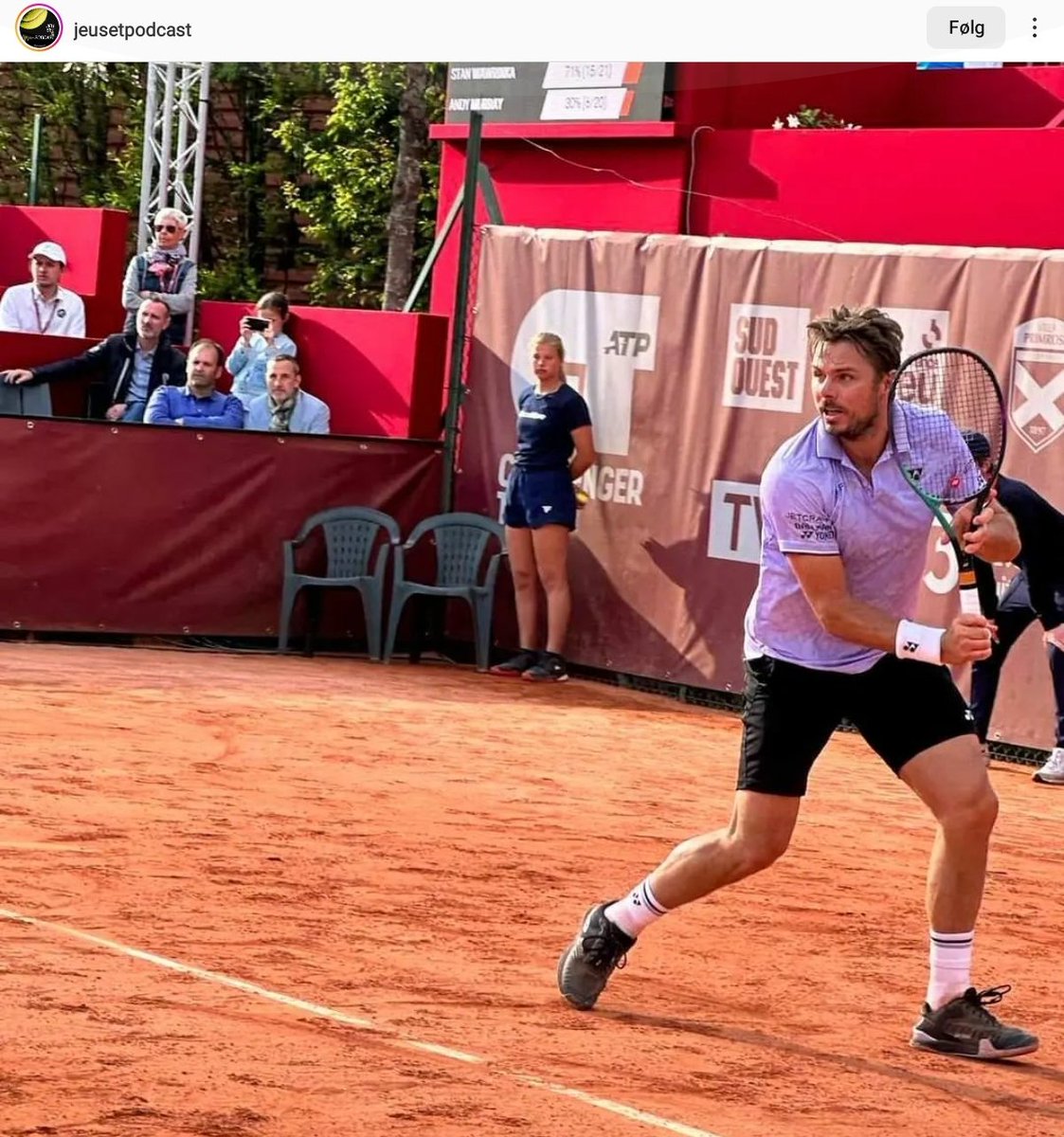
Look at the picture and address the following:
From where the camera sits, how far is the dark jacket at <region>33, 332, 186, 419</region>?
51.3 feet

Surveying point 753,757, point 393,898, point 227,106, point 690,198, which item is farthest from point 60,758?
point 227,106

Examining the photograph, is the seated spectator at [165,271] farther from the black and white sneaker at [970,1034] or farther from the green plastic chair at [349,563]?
the black and white sneaker at [970,1034]

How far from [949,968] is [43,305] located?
12.1 m

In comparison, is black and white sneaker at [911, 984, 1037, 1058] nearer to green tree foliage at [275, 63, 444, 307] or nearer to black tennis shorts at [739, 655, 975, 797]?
black tennis shorts at [739, 655, 975, 797]

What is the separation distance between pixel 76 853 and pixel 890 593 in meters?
3.23

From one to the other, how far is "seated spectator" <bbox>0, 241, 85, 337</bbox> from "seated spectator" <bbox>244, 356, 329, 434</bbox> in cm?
193

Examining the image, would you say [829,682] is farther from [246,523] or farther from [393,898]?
[246,523]

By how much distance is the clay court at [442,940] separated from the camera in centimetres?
512

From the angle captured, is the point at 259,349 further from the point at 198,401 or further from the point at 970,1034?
the point at 970,1034

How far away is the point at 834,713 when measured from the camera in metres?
5.86

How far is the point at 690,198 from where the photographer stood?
16.8 metres
